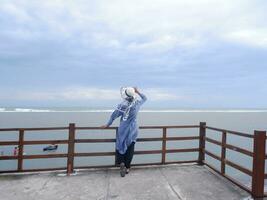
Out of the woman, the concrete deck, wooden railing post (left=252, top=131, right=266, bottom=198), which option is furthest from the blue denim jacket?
wooden railing post (left=252, top=131, right=266, bottom=198)

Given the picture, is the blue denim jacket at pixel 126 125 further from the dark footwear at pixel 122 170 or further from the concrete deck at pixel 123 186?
the concrete deck at pixel 123 186

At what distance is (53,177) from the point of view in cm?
696

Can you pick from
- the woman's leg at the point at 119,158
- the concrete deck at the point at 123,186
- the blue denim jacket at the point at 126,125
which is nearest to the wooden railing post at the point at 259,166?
the concrete deck at the point at 123,186

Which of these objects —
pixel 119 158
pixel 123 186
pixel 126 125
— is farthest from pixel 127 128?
pixel 123 186

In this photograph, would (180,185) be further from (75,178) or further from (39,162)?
(39,162)

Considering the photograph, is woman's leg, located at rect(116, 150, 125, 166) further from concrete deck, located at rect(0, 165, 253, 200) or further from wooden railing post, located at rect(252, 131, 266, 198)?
wooden railing post, located at rect(252, 131, 266, 198)

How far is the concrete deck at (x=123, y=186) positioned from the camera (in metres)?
5.78

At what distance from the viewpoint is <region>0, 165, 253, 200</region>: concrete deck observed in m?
5.78

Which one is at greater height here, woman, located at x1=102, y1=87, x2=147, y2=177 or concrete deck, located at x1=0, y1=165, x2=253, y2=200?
woman, located at x1=102, y1=87, x2=147, y2=177

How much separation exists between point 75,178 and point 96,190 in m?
0.98

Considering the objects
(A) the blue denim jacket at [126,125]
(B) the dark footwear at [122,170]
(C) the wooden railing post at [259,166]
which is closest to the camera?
(C) the wooden railing post at [259,166]

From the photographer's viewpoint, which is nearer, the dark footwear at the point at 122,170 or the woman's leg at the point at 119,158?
the dark footwear at the point at 122,170

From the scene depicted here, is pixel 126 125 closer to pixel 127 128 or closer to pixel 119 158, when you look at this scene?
pixel 127 128

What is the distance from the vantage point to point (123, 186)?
6312mm
